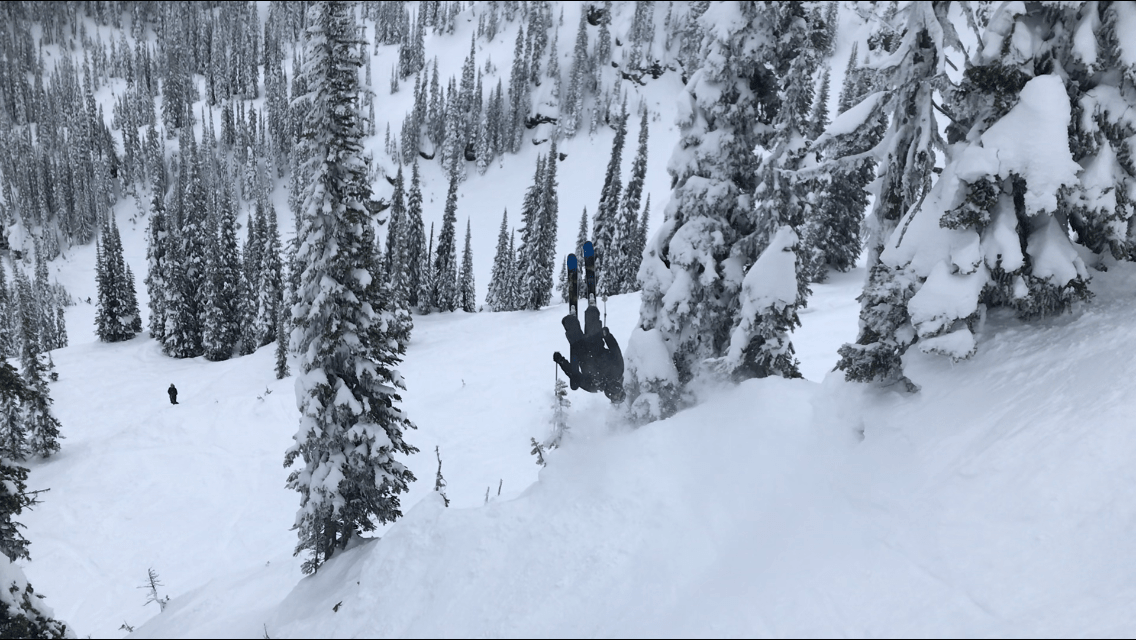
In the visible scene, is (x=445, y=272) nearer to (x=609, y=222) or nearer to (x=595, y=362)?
(x=609, y=222)

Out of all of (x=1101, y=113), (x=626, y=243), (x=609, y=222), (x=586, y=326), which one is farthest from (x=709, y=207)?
(x=609, y=222)

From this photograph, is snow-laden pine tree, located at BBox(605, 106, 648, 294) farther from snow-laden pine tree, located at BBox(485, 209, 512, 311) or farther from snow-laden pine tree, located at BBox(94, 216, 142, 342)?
snow-laden pine tree, located at BBox(94, 216, 142, 342)

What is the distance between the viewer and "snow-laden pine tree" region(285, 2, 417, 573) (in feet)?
40.8

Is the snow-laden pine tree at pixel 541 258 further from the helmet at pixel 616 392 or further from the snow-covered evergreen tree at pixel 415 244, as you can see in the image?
the helmet at pixel 616 392

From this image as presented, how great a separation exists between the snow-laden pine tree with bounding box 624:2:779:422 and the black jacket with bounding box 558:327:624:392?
393mm

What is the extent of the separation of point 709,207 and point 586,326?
328 centimetres

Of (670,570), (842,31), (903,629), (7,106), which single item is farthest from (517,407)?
(7,106)

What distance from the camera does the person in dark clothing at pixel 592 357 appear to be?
1124 cm

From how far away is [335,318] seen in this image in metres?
12.7

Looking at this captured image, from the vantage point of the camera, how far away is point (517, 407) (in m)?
28.9

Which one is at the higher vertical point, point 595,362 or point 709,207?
point 709,207

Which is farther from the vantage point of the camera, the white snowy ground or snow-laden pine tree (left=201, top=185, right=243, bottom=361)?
snow-laden pine tree (left=201, top=185, right=243, bottom=361)

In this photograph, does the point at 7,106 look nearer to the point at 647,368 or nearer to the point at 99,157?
the point at 99,157

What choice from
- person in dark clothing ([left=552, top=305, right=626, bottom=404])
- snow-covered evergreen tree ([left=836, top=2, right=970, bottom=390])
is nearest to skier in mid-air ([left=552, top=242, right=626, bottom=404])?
person in dark clothing ([left=552, top=305, right=626, bottom=404])
